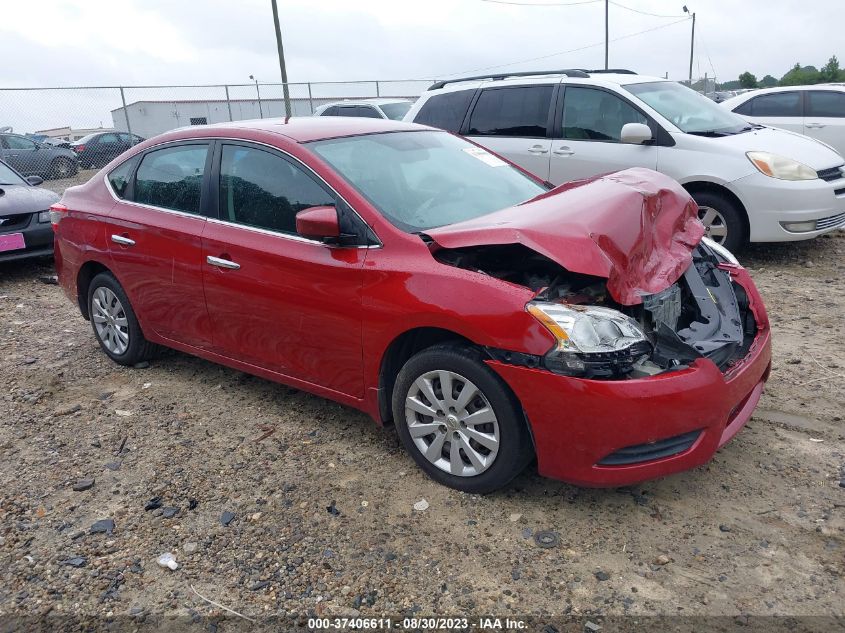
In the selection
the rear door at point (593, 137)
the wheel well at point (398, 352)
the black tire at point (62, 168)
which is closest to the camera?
the wheel well at point (398, 352)

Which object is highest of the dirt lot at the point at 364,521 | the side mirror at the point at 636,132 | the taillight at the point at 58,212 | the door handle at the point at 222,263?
A: the side mirror at the point at 636,132

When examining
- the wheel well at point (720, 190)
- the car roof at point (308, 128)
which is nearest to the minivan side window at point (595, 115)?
the wheel well at point (720, 190)

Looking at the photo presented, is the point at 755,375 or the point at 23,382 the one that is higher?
the point at 755,375

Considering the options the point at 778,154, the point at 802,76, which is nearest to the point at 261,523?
the point at 778,154

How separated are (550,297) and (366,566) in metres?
1.31

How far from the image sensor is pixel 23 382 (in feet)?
15.4

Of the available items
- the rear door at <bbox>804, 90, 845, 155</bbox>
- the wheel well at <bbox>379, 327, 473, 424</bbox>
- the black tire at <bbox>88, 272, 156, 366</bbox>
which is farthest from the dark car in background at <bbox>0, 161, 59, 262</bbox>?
the rear door at <bbox>804, 90, 845, 155</bbox>

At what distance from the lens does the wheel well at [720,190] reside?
6.39 metres

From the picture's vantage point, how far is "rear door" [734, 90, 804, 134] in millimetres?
9984

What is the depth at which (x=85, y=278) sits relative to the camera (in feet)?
16.0

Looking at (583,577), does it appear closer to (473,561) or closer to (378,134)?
(473,561)

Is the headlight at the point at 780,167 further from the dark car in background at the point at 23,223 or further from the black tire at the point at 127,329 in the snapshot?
the dark car in background at the point at 23,223

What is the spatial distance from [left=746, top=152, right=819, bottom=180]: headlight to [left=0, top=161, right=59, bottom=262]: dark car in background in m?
7.18

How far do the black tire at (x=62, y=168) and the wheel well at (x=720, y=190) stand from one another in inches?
674
